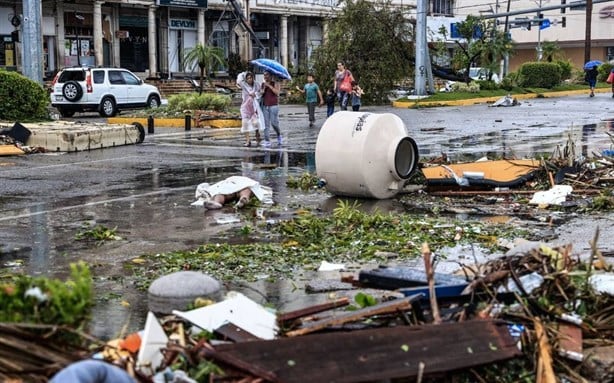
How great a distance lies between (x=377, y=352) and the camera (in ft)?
13.8

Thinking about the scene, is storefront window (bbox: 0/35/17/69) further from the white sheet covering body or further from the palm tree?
the white sheet covering body

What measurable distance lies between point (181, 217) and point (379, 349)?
20.9ft

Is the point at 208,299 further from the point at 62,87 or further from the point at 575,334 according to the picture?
the point at 62,87

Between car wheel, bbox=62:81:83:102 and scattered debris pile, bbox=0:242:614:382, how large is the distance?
88.7ft

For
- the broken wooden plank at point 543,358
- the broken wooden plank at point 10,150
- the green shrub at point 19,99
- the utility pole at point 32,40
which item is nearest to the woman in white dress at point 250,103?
the broken wooden plank at point 10,150

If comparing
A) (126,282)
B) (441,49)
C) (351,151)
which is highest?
(441,49)

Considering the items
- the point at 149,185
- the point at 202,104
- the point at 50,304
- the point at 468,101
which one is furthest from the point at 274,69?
the point at 468,101

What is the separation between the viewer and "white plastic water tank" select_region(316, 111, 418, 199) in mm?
11141

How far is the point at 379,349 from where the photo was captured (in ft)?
13.9

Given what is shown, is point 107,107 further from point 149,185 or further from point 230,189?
point 230,189

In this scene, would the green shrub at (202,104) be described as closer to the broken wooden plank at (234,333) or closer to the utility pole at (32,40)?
the utility pole at (32,40)

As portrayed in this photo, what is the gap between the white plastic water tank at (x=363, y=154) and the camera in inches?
439

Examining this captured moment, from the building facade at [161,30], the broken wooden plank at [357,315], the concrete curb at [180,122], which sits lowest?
the broken wooden plank at [357,315]

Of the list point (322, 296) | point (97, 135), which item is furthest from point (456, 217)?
point (97, 135)
